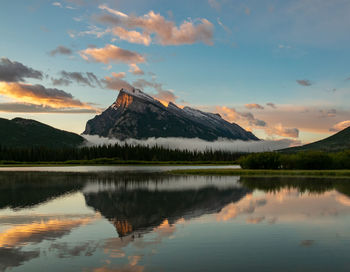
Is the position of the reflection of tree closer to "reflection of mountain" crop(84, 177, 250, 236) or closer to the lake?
"reflection of mountain" crop(84, 177, 250, 236)

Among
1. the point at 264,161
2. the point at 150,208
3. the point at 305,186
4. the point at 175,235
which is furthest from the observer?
the point at 264,161

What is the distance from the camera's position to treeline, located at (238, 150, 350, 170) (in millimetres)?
119375

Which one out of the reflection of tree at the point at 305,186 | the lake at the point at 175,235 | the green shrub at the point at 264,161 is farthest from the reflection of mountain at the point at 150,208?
the green shrub at the point at 264,161

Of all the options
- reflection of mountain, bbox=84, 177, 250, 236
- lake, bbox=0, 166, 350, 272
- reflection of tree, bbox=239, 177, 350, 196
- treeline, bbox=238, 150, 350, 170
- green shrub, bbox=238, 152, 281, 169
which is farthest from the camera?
green shrub, bbox=238, 152, 281, 169

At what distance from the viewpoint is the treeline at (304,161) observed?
392 ft

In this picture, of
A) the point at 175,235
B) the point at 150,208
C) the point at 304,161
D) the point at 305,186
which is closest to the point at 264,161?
the point at 304,161

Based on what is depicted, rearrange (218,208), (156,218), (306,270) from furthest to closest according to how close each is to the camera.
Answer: (218,208), (156,218), (306,270)

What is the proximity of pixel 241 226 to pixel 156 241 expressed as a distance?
29.4ft

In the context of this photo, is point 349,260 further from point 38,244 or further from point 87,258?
point 38,244

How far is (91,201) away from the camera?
45969mm

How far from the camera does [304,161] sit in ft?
395

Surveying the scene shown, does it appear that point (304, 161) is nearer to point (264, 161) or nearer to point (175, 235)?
point (264, 161)

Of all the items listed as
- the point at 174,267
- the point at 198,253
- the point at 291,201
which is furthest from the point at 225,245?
the point at 291,201

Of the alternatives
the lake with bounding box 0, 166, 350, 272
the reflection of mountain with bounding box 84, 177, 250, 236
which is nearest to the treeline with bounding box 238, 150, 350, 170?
the reflection of mountain with bounding box 84, 177, 250, 236
